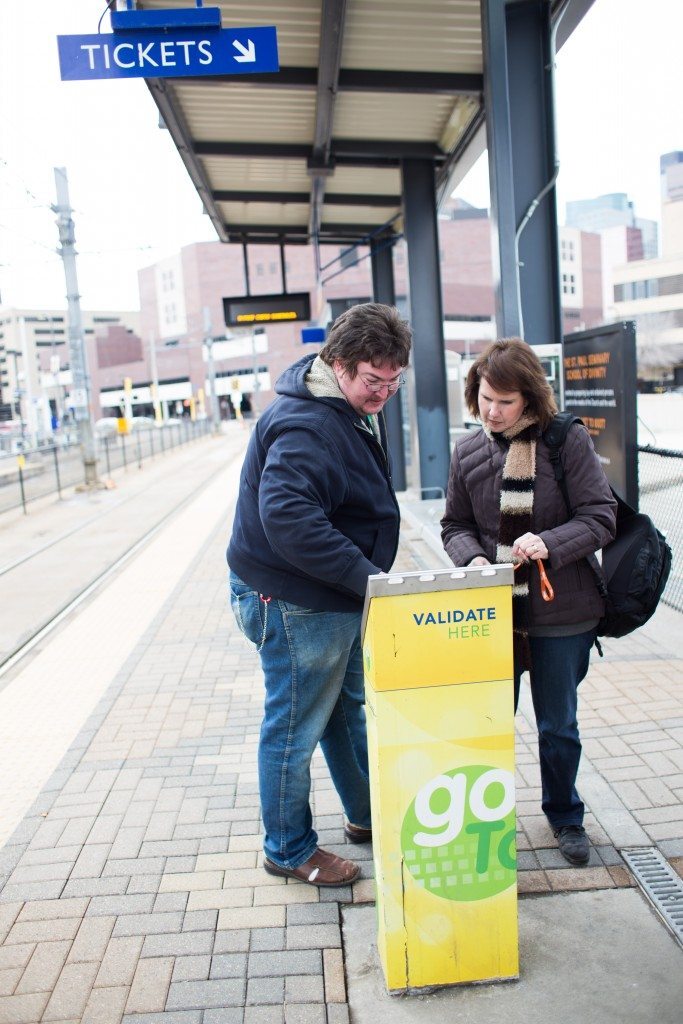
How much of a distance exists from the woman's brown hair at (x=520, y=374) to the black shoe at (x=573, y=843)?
1456 millimetres

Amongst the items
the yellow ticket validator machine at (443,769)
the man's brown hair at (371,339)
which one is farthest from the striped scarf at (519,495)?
the yellow ticket validator machine at (443,769)

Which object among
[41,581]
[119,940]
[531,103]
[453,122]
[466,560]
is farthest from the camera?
[41,581]

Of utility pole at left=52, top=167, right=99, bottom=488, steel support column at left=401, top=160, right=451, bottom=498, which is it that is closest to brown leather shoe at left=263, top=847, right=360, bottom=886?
steel support column at left=401, top=160, right=451, bottom=498

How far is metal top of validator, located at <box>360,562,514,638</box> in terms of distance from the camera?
2307 mm

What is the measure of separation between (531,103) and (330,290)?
6483 cm

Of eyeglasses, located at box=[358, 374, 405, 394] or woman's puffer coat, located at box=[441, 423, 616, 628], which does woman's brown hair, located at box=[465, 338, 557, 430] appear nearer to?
woman's puffer coat, located at box=[441, 423, 616, 628]

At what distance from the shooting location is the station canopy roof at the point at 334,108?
20.3 feet

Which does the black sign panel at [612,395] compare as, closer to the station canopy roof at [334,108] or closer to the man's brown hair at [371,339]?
the station canopy roof at [334,108]

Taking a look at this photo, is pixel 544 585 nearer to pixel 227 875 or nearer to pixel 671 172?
pixel 227 875

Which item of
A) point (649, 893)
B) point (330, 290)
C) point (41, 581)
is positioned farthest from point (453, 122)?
point (330, 290)

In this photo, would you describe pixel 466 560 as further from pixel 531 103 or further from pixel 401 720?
pixel 531 103

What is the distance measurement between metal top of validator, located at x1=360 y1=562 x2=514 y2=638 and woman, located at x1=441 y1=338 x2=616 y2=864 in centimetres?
52

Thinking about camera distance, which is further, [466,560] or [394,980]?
[466,560]

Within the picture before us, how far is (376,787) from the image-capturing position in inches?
97.2
